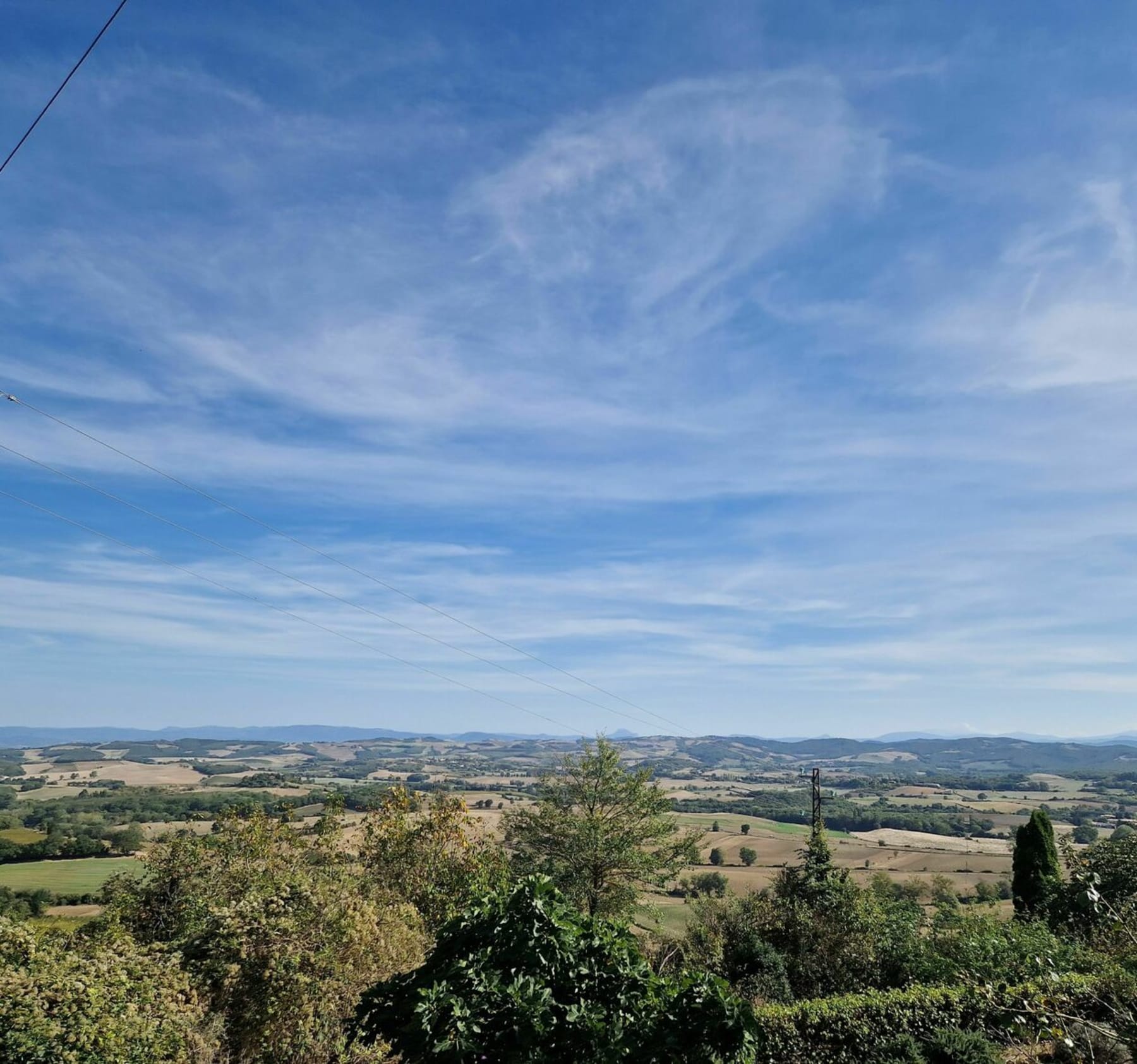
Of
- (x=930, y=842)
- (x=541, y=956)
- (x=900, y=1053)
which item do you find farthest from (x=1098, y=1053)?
(x=930, y=842)

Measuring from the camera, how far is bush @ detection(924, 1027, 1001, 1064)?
12.1 meters

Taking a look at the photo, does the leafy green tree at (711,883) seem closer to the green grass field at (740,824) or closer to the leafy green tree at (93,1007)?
the green grass field at (740,824)

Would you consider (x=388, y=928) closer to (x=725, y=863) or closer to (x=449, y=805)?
(x=449, y=805)

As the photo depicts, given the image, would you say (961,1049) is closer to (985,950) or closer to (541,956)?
(985,950)

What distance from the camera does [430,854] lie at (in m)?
22.5

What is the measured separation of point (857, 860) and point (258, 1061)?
82413mm

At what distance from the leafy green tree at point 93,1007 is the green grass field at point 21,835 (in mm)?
65942

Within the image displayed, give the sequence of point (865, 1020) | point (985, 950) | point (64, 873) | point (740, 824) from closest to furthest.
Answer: point (865, 1020), point (985, 950), point (64, 873), point (740, 824)

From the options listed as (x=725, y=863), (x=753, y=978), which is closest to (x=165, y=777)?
(x=725, y=863)

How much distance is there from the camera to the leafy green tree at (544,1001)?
5.96 meters

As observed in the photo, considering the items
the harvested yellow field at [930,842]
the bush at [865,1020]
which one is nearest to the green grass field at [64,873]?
the bush at [865,1020]

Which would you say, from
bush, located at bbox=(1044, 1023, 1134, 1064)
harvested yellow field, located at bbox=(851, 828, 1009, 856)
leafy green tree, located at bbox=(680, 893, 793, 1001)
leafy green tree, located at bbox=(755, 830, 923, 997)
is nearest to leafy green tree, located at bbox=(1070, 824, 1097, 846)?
harvested yellow field, located at bbox=(851, 828, 1009, 856)

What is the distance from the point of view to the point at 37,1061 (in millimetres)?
8992

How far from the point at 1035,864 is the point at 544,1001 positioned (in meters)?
34.1
